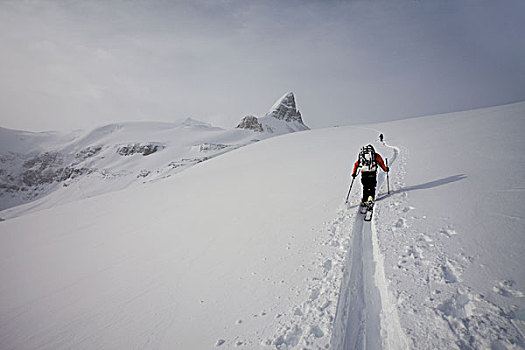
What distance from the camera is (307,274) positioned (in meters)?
3.89

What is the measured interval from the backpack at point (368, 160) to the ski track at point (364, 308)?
299 centimetres

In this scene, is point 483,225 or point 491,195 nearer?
point 483,225

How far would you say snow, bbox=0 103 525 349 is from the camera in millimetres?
2713

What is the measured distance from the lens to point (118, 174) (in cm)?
7500

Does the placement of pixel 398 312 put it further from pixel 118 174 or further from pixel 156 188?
pixel 118 174

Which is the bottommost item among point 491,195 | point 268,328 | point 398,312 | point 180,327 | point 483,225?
point 180,327

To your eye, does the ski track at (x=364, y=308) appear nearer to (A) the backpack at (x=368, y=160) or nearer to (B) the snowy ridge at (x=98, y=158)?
(A) the backpack at (x=368, y=160)

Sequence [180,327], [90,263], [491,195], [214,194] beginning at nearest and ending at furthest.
Answer: [180,327] → [491,195] → [90,263] → [214,194]

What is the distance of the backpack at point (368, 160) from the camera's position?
6.64m

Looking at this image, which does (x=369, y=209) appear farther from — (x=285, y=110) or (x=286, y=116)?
(x=285, y=110)

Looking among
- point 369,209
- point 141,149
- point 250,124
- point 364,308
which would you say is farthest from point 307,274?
point 250,124

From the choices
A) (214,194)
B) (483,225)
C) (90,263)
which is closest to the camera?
(483,225)

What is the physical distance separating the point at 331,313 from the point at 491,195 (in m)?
5.66

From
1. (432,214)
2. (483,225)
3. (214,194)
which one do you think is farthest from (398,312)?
(214,194)
